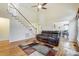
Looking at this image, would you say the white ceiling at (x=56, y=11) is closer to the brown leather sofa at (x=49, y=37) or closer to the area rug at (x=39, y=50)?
the brown leather sofa at (x=49, y=37)

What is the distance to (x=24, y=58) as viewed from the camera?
6.10 feet

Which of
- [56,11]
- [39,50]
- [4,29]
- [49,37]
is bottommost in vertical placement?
[39,50]

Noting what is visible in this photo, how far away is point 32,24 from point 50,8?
1.19ft

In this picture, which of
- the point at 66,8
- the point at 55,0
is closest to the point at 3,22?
the point at 55,0

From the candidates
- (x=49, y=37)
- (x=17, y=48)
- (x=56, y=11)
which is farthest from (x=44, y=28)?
(x=17, y=48)

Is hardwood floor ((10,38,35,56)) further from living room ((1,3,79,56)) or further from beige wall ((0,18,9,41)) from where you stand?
beige wall ((0,18,9,41))

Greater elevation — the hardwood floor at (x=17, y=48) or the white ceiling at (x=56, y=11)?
the white ceiling at (x=56, y=11)

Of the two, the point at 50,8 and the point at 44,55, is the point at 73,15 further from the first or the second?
the point at 44,55

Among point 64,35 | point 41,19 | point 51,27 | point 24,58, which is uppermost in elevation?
point 41,19

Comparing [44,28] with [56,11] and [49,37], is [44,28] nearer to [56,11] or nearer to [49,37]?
[49,37]

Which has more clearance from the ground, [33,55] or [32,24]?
[32,24]

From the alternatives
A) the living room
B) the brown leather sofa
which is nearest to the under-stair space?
the living room

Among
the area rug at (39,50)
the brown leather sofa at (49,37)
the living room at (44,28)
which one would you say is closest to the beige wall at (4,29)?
the living room at (44,28)

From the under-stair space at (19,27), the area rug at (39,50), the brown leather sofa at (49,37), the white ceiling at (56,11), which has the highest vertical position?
the white ceiling at (56,11)
